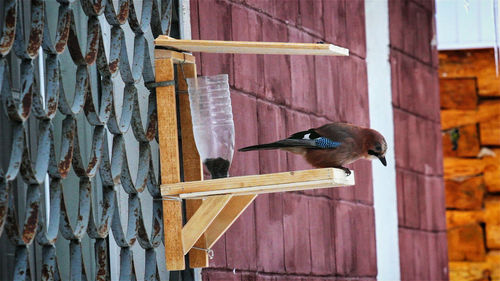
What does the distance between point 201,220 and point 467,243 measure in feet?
14.7

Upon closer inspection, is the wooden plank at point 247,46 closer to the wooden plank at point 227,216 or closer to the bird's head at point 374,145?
the bird's head at point 374,145

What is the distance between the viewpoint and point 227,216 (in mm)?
3109

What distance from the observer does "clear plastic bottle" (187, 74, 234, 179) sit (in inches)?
116

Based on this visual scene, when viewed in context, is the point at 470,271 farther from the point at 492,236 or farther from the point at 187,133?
the point at 187,133

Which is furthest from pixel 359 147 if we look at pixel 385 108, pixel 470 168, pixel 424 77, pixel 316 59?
pixel 470 168

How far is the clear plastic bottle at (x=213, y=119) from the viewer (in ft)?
9.66

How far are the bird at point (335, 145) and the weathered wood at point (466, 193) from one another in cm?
422

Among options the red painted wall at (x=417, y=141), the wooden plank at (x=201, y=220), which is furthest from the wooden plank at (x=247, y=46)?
the red painted wall at (x=417, y=141)

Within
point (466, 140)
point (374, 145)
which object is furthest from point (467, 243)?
point (374, 145)

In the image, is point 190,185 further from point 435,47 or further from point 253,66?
point 435,47

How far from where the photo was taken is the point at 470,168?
7.16m

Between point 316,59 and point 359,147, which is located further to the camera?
point 316,59

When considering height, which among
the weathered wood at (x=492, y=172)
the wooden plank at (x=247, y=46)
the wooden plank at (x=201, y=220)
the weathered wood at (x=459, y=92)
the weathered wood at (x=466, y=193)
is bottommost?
the wooden plank at (x=201, y=220)

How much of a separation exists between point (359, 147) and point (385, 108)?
2000 mm
